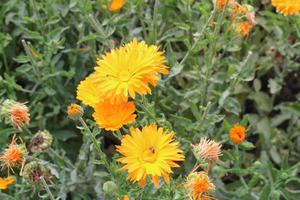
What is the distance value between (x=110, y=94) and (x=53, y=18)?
104 centimetres

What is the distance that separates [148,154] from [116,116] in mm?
166

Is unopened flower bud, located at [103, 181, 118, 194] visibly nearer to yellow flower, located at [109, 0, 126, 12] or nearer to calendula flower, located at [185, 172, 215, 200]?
calendula flower, located at [185, 172, 215, 200]

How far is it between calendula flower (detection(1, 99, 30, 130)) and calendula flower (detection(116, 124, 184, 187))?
422mm

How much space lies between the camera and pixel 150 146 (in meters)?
2.02

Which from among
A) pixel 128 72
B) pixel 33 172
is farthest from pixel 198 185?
pixel 33 172

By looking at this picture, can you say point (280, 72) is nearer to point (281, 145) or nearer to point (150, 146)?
point (281, 145)

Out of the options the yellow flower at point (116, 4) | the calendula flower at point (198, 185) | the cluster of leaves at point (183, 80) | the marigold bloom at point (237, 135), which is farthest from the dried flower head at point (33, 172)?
the yellow flower at point (116, 4)

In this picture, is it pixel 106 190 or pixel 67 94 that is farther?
pixel 67 94

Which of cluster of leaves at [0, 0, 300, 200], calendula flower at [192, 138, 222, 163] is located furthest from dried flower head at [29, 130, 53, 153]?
calendula flower at [192, 138, 222, 163]

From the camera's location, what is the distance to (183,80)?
315 cm

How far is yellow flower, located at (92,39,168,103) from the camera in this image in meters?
2.02

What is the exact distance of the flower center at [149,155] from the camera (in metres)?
1.97

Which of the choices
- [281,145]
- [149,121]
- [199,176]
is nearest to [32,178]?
[149,121]

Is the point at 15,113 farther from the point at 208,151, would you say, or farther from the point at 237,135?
the point at 237,135
